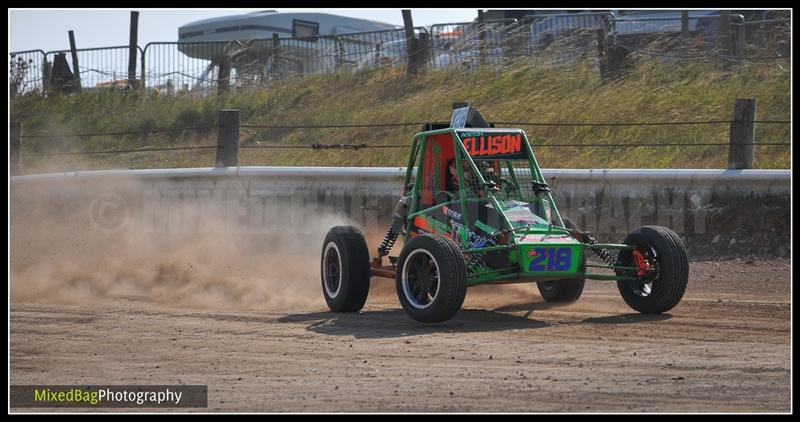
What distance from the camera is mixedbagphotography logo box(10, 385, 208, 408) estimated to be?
5.59m

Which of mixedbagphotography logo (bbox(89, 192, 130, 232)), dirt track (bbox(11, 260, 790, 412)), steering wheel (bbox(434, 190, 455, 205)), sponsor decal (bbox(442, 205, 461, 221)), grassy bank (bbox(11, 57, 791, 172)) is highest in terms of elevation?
grassy bank (bbox(11, 57, 791, 172))

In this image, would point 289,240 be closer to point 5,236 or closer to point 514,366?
point 5,236

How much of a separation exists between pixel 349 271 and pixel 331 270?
0.56 m

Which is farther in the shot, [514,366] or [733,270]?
[733,270]

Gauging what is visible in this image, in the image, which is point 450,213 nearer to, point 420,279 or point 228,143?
point 420,279

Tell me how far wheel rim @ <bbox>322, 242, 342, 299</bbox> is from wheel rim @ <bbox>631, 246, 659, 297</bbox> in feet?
8.63

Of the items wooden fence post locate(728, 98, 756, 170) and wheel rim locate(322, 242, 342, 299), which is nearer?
wheel rim locate(322, 242, 342, 299)

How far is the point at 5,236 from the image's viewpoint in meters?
10.9

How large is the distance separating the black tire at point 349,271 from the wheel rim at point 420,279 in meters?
0.85

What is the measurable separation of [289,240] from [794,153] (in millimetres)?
6410

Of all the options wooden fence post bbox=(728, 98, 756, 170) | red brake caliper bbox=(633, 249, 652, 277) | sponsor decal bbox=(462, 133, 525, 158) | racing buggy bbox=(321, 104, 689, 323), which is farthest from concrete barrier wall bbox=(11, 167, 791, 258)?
red brake caliper bbox=(633, 249, 652, 277)

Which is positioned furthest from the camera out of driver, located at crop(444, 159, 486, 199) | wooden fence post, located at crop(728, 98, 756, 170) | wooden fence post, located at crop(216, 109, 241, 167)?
wooden fence post, located at crop(216, 109, 241, 167)

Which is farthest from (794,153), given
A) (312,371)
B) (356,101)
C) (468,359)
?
(356,101)

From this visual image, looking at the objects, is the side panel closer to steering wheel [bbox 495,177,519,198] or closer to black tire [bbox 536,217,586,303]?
steering wheel [bbox 495,177,519,198]
